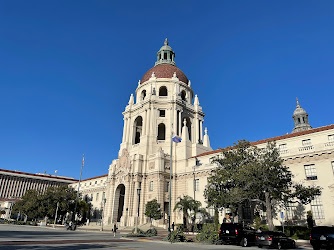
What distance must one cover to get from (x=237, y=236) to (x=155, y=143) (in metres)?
35.4

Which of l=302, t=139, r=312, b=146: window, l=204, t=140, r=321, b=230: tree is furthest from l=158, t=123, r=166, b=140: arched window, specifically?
l=302, t=139, r=312, b=146: window

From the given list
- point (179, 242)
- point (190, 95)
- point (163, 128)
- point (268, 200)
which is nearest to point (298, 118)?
point (190, 95)

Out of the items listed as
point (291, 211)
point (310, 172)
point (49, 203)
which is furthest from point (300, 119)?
point (49, 203)

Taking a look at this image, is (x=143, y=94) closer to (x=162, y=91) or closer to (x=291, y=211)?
(x=162, y=91)

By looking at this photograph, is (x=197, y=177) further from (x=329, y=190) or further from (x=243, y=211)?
(x=329, y=190)

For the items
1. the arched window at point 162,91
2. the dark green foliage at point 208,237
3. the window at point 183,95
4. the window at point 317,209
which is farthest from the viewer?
the arched window at point 162,91

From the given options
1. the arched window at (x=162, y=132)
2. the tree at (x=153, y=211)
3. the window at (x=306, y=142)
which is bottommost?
the tree at (x=153, y=211)

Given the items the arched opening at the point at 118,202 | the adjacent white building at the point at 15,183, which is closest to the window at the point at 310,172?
the arched opening at the point at 118,202

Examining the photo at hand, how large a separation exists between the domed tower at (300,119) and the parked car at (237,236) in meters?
72.8

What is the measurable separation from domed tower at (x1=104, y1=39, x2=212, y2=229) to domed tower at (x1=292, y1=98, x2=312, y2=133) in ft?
133

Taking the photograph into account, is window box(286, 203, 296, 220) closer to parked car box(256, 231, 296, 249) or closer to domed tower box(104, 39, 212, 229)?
parked car box(256, 231, 296, 249)

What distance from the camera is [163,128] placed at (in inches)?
2458

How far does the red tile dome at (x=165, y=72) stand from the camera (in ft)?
207

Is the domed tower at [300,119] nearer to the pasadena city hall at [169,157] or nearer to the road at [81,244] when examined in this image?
the pasadena city hall at [169,157]
